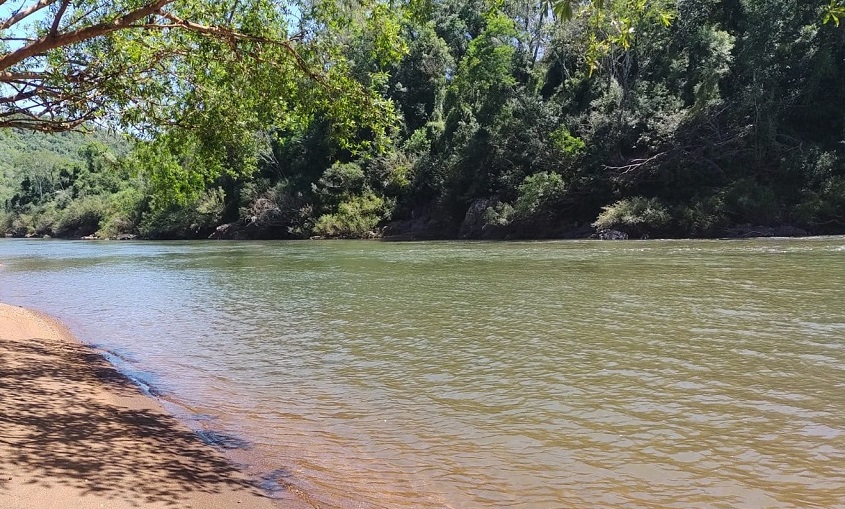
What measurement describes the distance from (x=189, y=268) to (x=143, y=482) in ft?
82.5

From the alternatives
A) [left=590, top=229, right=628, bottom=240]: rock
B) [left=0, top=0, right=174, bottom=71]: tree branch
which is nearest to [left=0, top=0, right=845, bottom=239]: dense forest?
[left=590, top=229, right=628, bottom=240]: rock

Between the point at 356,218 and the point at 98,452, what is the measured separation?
5086 centimetres

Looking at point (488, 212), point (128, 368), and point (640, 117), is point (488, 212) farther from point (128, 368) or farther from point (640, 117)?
point (128, 368)

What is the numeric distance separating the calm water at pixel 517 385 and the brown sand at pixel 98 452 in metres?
0.38

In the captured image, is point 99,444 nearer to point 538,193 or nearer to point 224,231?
point 538,193

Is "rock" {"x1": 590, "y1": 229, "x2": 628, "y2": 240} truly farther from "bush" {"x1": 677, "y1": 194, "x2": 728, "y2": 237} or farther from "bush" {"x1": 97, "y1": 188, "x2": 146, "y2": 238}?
"bush" {"x1": 97, "y1": 188, "x2": 146, "y2": 238}

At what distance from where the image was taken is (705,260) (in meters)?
22.0

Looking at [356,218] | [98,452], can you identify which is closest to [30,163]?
[356,218]

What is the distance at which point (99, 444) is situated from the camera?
5398 mm

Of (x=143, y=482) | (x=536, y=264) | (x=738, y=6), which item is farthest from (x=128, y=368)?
(x=738, y=6)

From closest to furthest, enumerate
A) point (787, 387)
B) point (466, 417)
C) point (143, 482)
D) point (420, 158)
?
point (143, 482)
point (466, 417)
point (787, 387)
point (420, 158)

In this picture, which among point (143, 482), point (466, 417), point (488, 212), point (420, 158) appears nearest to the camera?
point (143, 482)

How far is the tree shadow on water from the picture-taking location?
4.52m

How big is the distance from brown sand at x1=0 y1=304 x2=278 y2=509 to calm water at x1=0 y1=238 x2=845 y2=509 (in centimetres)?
38
